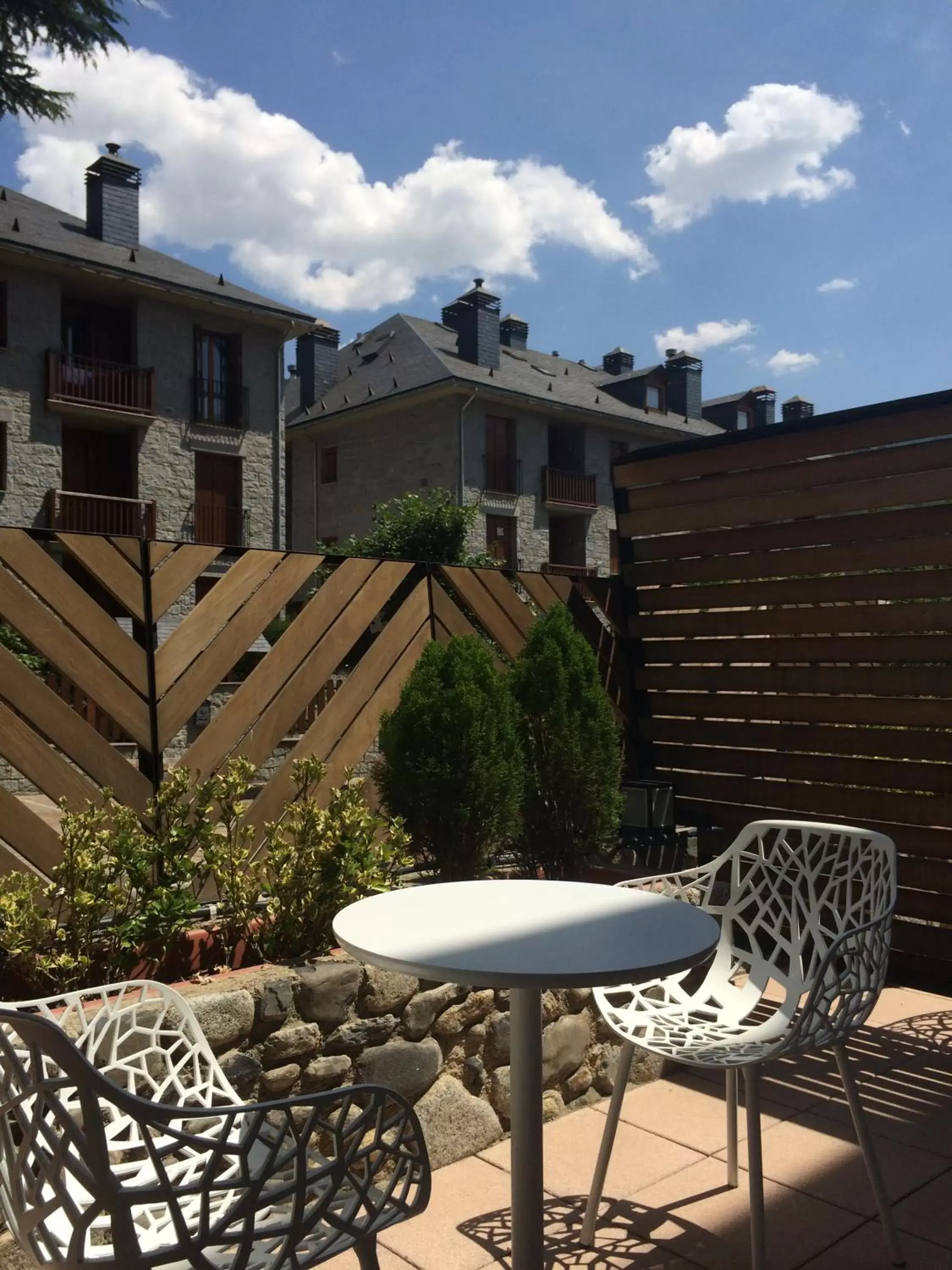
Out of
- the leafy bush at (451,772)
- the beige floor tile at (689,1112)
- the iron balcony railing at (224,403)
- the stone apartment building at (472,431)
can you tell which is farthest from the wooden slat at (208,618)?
the stone apartment building at (472,431)

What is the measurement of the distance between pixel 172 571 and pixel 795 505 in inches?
112

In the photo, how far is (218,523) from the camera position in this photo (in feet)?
67.5

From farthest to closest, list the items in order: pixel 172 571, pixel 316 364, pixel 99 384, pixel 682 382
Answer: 1. pixel 682 382
2. pixel 316 364
3. pixel 99 384
4. pixel 172 571

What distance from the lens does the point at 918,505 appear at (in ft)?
13.8

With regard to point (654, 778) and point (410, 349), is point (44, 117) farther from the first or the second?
point (410, 349)

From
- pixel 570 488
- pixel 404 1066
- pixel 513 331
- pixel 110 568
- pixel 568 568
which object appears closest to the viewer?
pixel 404 1066

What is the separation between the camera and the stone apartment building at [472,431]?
23.6 metres

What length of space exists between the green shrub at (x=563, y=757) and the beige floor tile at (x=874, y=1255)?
1.97m

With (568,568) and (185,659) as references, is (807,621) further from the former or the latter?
(568,568)

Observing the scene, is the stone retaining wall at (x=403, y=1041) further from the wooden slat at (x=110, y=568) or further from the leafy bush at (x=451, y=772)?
the wooden slat at (x=110, y=568)

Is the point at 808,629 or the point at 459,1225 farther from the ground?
the point at 808,629

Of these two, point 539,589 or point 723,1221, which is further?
point 539,589

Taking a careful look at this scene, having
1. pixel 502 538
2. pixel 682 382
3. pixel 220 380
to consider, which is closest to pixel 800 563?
pixel 220 380

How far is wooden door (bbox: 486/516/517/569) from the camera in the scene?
2384 centimetres
